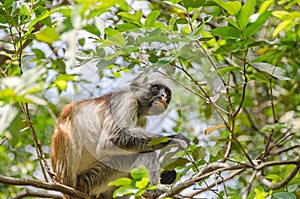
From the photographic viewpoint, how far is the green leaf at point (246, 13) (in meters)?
2.65

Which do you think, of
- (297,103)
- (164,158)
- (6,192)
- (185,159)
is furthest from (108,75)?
(6,192)

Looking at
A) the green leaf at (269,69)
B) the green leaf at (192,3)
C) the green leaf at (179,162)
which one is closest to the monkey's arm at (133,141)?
the green leaf at (179,162)

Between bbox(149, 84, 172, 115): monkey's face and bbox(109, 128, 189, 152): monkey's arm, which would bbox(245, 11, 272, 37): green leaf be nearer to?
bbox(149, 84, 172, 115): monkey's face

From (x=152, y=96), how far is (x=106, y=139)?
553 mm

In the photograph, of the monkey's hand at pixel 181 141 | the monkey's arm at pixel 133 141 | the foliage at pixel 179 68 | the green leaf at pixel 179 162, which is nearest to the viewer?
the foliage at pixel 179 68

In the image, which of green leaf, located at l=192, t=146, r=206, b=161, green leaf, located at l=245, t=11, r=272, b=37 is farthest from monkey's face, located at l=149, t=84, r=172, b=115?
green leaf, located at l=245, t=11, r=272, b=37

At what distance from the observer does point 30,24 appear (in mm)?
3035

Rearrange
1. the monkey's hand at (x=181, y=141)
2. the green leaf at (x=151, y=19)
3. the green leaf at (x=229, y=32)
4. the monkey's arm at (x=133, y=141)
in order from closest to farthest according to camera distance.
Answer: the green leaf at (x=229, y=32) → the green leaf at (x=151, y=19) → the monkey's hand at (x=181, y=141) → the monkey's arm at (x=133, y=141)

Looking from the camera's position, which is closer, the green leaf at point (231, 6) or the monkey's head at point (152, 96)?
the green leaf at point (231, 6)

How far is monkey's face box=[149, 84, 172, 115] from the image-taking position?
439 centimetres

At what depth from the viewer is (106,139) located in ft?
15.6

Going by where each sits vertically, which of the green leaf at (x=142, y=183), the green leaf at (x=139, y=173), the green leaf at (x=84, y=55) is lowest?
the green leaf at (x=142, y=183)

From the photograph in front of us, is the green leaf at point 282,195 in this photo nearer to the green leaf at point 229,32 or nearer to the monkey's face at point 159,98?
the green leaf at point 229,32

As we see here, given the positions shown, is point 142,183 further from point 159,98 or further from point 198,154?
point 159,98
